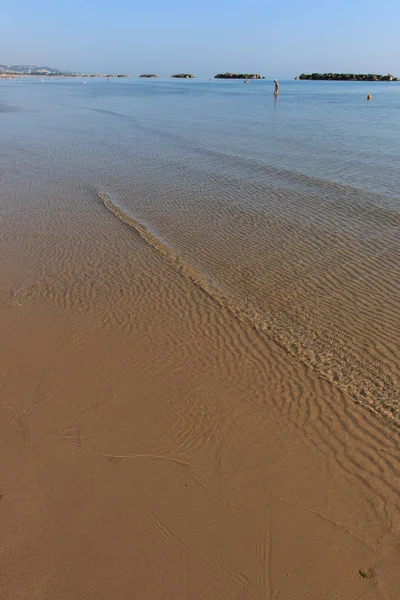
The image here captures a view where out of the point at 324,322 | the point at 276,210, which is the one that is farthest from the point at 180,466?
the point at 276,210

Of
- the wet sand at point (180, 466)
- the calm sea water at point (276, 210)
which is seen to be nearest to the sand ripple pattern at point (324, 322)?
the calm sea water at point (276, 210)

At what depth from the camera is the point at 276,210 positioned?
12398mm

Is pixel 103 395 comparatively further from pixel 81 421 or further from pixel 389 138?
→ pixel 389 138

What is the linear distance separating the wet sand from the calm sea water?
854 mm

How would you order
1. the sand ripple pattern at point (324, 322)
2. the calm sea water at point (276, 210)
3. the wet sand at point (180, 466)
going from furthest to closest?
the calm sea water at point (276, 210) → the sand ripple pattern at point (324, 322) → the wet sand at point (180, 466)

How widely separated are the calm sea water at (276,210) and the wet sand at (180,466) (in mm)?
854

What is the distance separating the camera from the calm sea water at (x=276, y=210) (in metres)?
6.89

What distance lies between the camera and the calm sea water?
6895 mm

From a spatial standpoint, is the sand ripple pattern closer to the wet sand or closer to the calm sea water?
the calm sea water

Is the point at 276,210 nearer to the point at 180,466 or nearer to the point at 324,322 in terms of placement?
the point at 324,322

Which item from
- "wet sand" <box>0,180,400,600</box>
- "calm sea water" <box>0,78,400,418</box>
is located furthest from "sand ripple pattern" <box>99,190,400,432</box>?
"wet sand" <box>0,180,400,600</box>

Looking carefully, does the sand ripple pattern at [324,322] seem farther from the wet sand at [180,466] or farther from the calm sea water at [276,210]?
the wet sand at [180,466]

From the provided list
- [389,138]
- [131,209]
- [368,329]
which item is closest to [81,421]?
[368,329]

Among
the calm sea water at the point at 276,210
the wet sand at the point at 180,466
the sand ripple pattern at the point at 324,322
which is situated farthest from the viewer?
the calm sea water at the point at 276,210
